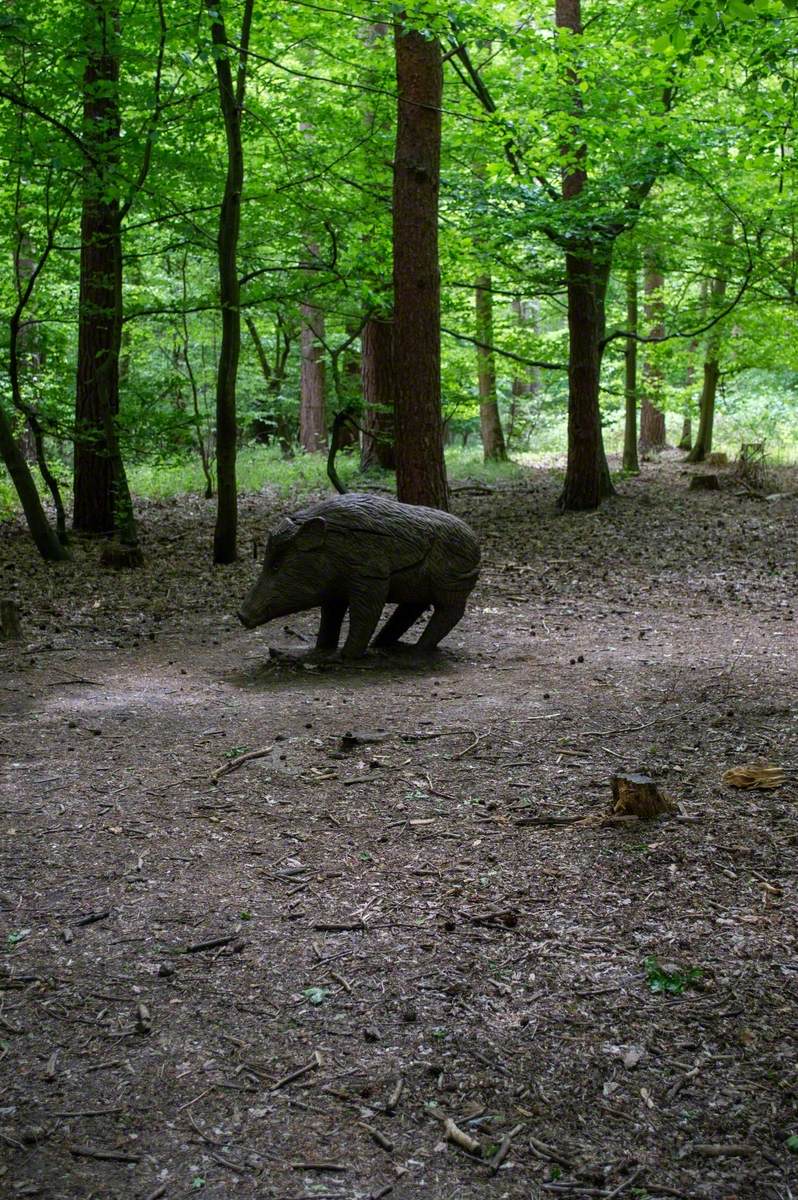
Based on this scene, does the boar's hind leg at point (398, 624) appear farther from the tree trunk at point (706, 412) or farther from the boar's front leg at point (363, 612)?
the tree trunk at point (706, 412)

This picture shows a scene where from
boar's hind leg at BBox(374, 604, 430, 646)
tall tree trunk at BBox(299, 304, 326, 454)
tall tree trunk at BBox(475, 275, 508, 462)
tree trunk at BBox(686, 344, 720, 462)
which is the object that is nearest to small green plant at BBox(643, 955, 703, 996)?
boar's hind leg at BBox(374, 604, 430, 646)

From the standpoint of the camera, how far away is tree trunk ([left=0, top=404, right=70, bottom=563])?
33.7ft

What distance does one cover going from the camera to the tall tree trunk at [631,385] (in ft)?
60.8

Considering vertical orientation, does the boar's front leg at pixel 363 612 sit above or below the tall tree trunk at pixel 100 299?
below

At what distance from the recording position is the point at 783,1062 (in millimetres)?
2818

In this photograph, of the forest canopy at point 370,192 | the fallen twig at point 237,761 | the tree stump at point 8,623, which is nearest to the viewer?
the fallen twig at point 237,761

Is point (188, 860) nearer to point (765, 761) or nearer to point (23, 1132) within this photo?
point (23, 1132)

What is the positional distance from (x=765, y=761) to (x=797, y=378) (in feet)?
78.7

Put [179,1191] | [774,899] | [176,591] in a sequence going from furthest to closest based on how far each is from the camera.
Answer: [176,591] → [774,899] → [179,1191]

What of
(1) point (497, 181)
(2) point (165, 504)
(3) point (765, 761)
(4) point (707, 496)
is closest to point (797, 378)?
(4) point (707, 496)

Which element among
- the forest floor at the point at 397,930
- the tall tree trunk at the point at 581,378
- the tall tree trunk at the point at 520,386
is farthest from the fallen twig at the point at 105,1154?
the tall tree trunk at the point at 520,386

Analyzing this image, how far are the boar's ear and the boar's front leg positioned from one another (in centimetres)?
42

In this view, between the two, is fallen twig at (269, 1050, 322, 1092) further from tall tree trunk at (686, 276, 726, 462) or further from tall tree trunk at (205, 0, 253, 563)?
tall tree trunk at (686, 276, 726, 462)

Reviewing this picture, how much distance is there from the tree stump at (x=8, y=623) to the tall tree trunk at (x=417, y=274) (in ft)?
14.5
